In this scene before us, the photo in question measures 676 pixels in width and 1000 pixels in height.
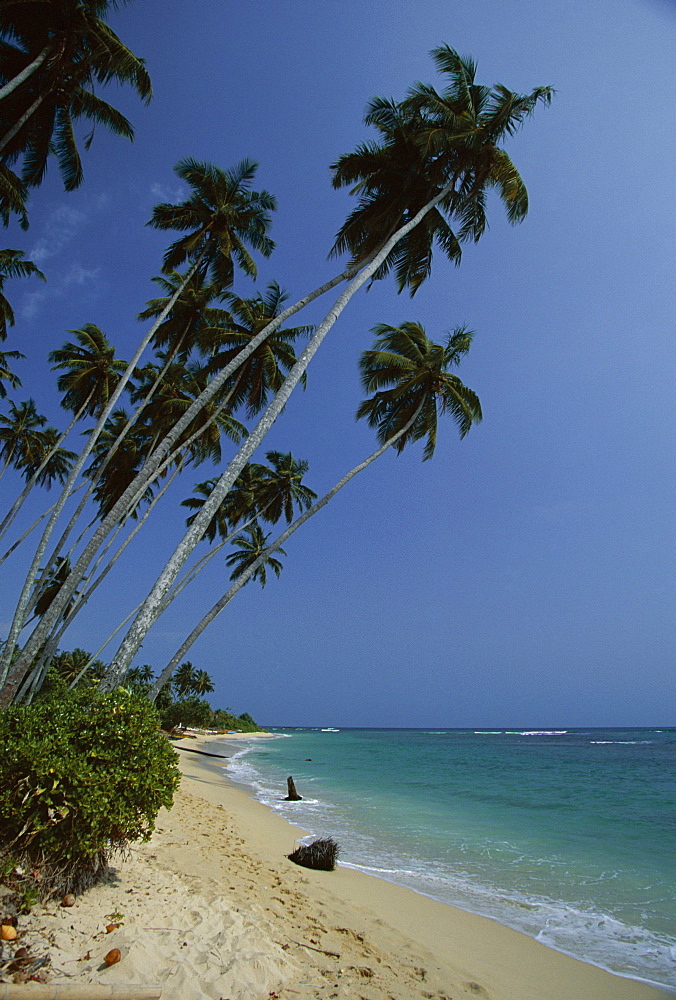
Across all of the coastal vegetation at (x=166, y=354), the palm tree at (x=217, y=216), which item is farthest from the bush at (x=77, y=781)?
the palm tree at (x=217, y=216)

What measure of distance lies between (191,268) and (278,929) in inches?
634

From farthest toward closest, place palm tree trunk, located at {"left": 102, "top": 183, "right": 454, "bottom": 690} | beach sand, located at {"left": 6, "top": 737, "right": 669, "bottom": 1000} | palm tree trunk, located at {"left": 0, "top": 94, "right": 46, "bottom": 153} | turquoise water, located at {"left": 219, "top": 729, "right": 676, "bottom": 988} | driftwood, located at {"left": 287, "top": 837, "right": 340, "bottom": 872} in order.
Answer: palm tree trunk, located at {"left": 0, "top": 94, "right": 46, "bottom": 153} < driftwood, located at {"left": 287, "top": 837, "right": 340, "bottom": 872} < palm tree trunk, located at {"left": 102, "top": 183, "right": 454, "bottom": 690} < turquoise water, located at {"left": 219, "top": 729, "right": 676, "bottom": 988} < beach sand, located at {"left": 6, "top": 737, "right": 669, "bottom": 1000}

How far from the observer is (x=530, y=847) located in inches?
425

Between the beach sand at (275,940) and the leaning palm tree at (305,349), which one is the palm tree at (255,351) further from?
the beach sand at (275,940)

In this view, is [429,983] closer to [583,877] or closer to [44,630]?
[583,877]

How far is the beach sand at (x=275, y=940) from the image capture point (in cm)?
327

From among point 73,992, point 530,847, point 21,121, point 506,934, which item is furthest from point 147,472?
point 530,847

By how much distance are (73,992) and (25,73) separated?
43.8 ft

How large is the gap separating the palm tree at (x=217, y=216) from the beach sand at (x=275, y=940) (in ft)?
48.7

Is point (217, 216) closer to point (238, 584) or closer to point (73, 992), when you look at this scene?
point (238, 584)

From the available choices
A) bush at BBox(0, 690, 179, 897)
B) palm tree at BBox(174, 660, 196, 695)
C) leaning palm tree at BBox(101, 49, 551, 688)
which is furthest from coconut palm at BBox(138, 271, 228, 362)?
palm tree at BBox(174, 660, 196, 695)

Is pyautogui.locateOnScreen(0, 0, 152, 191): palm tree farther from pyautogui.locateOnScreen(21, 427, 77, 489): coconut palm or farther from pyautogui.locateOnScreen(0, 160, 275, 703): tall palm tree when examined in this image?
pyautogui.locateOnScreen(21, 427, 77, 489): coconut palm

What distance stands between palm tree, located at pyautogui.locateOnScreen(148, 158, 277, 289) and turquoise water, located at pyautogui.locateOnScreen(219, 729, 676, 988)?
15903 mm

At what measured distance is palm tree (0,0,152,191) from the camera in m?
9.49
